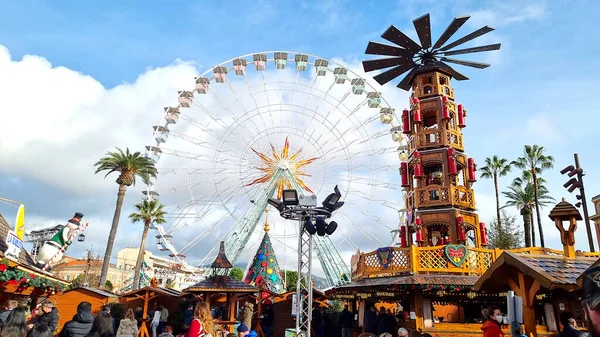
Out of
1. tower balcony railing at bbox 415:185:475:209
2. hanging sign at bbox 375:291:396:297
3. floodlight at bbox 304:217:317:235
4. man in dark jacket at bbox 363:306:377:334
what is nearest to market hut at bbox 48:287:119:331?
hanging sign at bbox 375:291:396:297

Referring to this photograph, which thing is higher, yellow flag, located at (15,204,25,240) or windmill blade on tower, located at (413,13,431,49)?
windmill blade on tower, located at (413,13,431,49)

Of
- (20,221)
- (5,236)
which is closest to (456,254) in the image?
(5,236)

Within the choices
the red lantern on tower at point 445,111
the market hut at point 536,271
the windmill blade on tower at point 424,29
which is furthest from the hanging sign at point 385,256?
the windmill blade on tower at point 424,29

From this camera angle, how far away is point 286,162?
30391 millimetres

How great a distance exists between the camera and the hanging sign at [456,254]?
14844mm

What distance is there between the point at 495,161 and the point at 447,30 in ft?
99.0

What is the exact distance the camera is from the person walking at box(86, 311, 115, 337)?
662cm

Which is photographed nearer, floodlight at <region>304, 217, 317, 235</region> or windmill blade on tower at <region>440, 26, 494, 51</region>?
floodlight at <region>304, 217, 317, 235</region>

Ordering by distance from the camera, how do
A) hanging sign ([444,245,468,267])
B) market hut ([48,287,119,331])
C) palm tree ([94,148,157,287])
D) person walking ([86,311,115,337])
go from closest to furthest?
person walking ([86,311,115,337]) < hanging sign ([444,245,468,267]) < market hut ([48,287,119,331]) < palm tree ([94,148,157,287])

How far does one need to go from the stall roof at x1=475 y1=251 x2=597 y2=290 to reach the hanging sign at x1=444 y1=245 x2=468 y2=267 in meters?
4.33

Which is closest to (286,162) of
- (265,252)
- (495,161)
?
(265,252)

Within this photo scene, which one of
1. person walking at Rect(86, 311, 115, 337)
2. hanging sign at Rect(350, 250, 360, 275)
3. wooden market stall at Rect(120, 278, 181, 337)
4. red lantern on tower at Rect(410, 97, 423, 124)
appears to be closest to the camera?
person walking at Rect(86, 311, 115, 337)

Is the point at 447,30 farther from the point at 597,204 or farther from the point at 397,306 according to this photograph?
the point at 597,204

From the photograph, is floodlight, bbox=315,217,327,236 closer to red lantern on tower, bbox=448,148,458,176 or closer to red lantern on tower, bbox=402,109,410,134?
red lantern on tower, bbox=448,148,458,176
